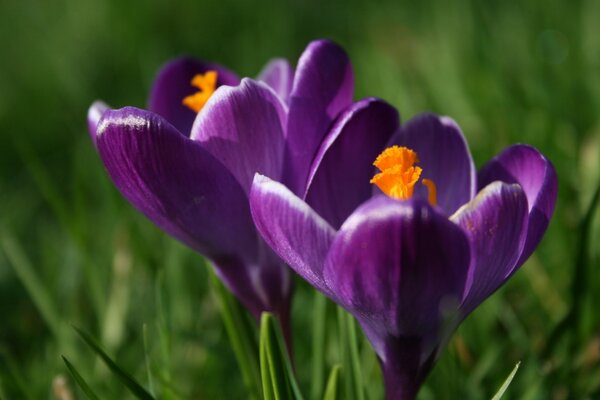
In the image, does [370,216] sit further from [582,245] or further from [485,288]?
[582,245]

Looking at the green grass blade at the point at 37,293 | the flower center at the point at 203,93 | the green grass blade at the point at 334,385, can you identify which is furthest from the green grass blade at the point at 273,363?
the green grass blade at the point at 37,293

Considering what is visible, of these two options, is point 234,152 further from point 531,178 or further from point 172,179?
point 531,178

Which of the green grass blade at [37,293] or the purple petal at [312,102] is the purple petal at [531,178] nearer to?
the purple petal at [312,102]

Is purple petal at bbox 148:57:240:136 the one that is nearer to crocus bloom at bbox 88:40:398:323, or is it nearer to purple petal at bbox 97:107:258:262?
crocus bloom at bbox 88:40:398:323

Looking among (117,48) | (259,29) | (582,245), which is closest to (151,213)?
(582,245)

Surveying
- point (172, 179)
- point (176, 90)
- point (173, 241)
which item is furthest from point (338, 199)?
point (173, 241)

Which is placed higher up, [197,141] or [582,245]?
[197,141]

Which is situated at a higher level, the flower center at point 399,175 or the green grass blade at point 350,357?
the flower center at point 399,175
